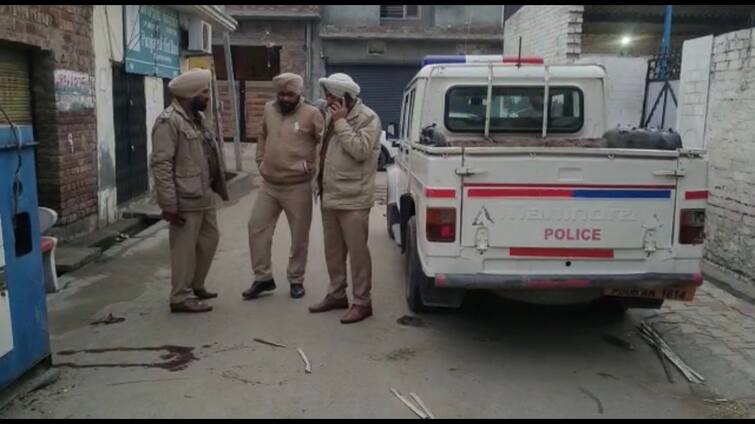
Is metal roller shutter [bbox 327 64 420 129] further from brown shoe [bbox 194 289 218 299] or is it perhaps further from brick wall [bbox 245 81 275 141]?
brown shoe [bbox 194 289 218 299]

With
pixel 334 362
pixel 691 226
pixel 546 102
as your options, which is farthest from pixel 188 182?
pixel 691 226

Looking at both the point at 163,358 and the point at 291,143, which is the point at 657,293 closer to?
the point at 291,143

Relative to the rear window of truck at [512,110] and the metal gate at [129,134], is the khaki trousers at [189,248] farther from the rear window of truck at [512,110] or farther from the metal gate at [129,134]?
the metal gate at [129,134]

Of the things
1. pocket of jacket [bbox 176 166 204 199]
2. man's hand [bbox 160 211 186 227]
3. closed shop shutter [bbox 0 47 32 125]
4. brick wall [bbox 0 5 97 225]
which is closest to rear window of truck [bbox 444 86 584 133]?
pocket of jacket [bbox 176 166 204 199]

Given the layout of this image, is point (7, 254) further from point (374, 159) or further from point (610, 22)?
point (610, 22)

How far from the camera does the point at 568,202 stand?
4.07 meters

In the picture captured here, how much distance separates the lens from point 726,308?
562cm

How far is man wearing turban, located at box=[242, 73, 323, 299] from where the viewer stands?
17.8 feet

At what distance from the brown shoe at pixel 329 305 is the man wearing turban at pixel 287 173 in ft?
1.42

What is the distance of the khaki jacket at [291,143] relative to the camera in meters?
5.44

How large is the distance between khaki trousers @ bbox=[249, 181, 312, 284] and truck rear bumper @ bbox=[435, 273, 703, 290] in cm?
183

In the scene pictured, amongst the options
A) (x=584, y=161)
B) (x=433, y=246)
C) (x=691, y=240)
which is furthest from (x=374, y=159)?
(x=691, y=240)

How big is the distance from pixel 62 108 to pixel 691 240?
622 cm

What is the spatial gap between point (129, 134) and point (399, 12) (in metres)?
13.7
